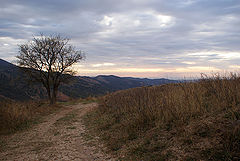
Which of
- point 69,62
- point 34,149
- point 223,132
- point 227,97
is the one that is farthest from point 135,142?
point 69,62

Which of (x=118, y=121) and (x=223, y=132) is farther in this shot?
(x=118, y=121)

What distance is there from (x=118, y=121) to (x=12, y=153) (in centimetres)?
439

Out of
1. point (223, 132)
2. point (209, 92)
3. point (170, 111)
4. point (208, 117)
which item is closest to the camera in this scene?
point (223, 132)

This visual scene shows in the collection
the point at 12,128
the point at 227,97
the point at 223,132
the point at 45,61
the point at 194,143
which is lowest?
the point at 12,128

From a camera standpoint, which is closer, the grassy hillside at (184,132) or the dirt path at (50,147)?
the grassy hillside at (184,132)

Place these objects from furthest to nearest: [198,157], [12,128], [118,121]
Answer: [12,128], [118,121], [198,157]

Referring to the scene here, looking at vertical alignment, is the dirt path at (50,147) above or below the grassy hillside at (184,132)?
below

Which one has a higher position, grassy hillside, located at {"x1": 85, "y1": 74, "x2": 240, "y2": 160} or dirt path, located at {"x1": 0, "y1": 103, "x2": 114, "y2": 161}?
grassy hillside, located at {"x1": 85, "y1": 74, "x2": 240, "y2": 160}

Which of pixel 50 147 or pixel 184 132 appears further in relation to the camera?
pixel 50 147

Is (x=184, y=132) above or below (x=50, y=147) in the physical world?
above

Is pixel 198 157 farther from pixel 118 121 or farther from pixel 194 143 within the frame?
pixel 118 121

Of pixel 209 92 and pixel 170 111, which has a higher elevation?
pixel 209 92

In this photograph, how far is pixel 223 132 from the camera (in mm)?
3764

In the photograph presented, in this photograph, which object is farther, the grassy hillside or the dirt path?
the dirt path
